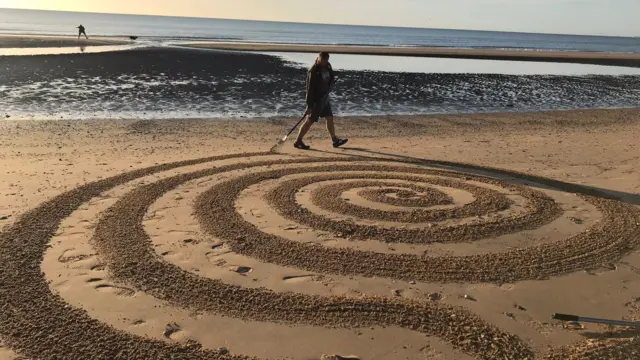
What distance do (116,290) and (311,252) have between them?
6.70 feet

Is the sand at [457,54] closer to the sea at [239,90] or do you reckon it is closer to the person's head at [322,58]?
the sea at [239,90]

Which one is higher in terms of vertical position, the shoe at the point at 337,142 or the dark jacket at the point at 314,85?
the dark jacket at the point at 314,85

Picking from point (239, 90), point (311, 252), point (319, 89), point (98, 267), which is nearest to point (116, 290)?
point (98, 267)

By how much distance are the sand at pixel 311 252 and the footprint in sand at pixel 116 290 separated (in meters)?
0.06

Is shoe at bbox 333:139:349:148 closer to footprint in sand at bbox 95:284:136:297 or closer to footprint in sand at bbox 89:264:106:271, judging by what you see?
footprint in sand at bbox 89:264:106:271

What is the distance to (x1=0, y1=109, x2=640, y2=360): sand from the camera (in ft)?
13.2

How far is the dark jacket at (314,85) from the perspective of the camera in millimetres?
10391

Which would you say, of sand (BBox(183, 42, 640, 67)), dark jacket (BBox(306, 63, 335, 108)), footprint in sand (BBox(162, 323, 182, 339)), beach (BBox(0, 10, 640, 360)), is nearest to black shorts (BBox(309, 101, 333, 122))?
dark jacket (BBox(306, 63, 335, 108))

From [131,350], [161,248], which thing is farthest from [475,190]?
[131,350]

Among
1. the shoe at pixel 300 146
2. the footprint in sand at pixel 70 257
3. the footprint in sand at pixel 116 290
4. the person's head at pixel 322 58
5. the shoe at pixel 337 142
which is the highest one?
the person's head at pixel 322 58

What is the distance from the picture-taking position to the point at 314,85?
10492mm

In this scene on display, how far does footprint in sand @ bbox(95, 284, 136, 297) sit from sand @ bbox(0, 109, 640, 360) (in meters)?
0.06

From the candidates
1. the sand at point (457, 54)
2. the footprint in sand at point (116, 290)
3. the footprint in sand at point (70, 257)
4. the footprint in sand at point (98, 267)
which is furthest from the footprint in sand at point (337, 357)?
the sand at point (457, 54)

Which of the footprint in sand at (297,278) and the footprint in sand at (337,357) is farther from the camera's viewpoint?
the footprint in sand at (297,278)
